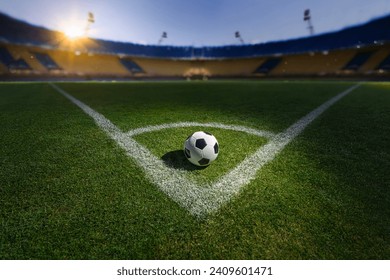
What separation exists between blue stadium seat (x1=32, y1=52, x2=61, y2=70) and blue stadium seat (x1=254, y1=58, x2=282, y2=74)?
30347mm

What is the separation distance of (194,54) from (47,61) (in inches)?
997

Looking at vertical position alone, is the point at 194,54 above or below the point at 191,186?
above

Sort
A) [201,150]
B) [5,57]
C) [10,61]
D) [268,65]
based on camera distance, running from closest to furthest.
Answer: [201,150] < [5,57] < [10,61] < [268,65]

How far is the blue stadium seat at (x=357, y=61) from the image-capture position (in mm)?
26688

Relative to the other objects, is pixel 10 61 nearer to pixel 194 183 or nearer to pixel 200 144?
pixel 200 144

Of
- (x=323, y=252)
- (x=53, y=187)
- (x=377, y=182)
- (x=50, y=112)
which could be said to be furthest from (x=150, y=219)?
(x=50, y=112)

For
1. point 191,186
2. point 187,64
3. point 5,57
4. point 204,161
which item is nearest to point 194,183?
point 191,186

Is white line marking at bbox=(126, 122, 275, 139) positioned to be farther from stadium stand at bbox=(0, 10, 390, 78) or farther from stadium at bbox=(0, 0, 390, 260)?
stadium stand at bbox=(0, 10, 390, 78)

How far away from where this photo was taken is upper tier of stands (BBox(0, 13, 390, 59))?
26922 millimetres

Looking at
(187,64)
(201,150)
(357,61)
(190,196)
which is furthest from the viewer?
(187,64)

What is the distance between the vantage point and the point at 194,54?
4366cm

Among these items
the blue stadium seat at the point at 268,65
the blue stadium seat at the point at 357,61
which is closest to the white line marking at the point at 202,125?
the blue stadium seat at the point at 357,61

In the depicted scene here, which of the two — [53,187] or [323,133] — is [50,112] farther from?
[323,133]

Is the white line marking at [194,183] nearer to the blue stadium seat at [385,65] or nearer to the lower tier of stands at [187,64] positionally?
the lower tier of stands at [187,64]
